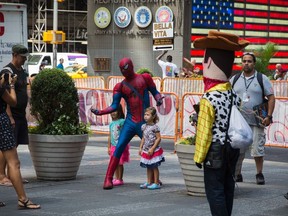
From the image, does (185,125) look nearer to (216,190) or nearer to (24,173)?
(24,173)

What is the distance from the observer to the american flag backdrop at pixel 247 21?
103 ft

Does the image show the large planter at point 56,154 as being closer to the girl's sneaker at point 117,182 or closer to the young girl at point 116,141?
the young girl at point 116,141

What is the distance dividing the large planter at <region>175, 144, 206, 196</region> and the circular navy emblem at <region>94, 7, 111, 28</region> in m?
22.5

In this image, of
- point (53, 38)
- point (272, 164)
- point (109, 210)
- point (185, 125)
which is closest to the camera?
point (109, 210)

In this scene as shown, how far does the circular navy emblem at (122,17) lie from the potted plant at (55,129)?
66.5ft

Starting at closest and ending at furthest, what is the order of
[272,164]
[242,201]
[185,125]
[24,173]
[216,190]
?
[216,190], [242,201], [24,173], [272,164], [185,125]

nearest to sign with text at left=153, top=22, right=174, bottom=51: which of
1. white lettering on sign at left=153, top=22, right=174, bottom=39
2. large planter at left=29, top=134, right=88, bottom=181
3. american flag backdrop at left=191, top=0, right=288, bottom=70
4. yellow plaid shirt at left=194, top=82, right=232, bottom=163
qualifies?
white lettering on sign at left=153, top=22, right=174, bottom=39

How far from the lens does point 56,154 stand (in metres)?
11.4

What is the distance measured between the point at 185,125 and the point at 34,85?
5.73 meters

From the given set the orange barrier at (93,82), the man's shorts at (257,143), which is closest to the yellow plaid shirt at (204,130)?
the man's shorts at (257,143)

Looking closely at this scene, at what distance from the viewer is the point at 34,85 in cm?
1169

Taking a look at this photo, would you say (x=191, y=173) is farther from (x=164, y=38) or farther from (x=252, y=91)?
(x=164, y=38)

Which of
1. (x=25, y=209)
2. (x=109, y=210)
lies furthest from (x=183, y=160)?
(x=25, y=209)

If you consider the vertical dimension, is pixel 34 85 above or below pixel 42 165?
above
